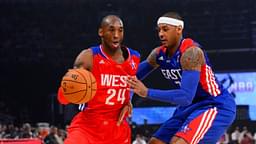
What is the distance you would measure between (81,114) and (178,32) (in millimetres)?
1130

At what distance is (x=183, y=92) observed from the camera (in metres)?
4.73

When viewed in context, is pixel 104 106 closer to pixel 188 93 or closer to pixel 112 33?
pixel 112 33

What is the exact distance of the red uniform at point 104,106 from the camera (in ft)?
16.8

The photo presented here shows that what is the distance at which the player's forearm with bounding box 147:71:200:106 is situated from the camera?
15.5ft

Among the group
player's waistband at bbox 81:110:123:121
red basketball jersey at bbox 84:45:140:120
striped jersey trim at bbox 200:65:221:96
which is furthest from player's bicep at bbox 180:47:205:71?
player's waistband at bbox 81:110:123:121

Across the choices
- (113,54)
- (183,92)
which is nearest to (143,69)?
(113,54)

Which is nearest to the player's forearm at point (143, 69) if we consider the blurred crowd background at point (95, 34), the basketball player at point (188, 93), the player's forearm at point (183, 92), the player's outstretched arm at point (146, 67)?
the player's outstretched arm at point (146, 67)

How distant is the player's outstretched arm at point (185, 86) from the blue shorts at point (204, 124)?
0.22 meters

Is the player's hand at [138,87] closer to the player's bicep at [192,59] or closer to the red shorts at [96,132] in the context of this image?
the player's bicep at [192,59]

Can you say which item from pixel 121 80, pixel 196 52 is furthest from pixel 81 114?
pixel 196 52

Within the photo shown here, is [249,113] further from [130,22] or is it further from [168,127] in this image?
[168,127]

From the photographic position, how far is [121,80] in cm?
516

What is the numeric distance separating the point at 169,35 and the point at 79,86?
36.2 inches

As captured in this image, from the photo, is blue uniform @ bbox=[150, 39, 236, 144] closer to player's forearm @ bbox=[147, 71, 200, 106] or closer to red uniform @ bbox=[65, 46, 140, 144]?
player's forearm @ bbox=[147, 71, 200, 106]
